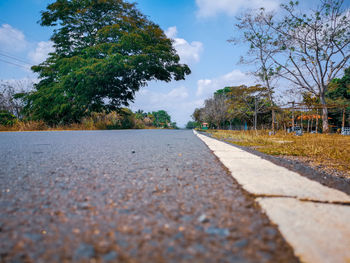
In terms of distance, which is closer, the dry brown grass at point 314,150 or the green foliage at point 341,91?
the dry brown grass at point 314,150

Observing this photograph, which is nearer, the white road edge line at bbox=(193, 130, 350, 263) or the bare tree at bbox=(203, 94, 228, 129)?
the white road edge line at bbox=(193, 130, 350, 263)

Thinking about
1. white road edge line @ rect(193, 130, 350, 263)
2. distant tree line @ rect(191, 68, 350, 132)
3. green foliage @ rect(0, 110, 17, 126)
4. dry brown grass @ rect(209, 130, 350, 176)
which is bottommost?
dry brown grass @ rect(209, 130, 350, 176)

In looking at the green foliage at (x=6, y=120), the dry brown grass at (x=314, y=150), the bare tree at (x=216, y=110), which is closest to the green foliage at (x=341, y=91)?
the bare tree at (x=216, y=110)

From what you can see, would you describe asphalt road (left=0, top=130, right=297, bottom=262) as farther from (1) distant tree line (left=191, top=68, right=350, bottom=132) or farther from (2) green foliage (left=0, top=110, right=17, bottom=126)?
(1) distant tree line (left=191, top=68, right=350, bottom=132)

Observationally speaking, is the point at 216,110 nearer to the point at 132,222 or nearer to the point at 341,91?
the point at 341,91

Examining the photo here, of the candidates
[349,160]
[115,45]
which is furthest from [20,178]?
[115,45]

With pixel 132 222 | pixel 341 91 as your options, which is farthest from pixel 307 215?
pixel 341 91

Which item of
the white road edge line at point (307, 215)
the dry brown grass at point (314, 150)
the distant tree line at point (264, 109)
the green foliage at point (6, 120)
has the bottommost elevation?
the dry brown grass at point (314, 150)

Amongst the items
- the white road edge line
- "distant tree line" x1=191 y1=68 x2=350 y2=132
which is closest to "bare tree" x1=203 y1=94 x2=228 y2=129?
"distant tree line" x1=191 y1=68 x2=350 y2=132

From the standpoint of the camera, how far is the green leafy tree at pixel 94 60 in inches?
352

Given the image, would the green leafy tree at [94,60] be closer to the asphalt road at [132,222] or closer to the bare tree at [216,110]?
the asphalt road at [132,222]

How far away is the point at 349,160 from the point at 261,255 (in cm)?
238

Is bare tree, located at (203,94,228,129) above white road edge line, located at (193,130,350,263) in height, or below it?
above

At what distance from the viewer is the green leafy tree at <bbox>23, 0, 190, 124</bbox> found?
8.95 meters
